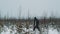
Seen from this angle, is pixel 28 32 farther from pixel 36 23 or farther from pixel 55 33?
pixel 36 23

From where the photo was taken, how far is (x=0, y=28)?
820 cm

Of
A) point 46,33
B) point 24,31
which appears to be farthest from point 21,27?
point 46,33

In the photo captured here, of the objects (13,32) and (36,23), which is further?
(36,23)

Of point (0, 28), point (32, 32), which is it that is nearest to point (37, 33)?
point (32, 32)

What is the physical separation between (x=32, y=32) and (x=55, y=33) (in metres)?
0.78

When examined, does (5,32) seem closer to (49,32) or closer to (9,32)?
(9,32)

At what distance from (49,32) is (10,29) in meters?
1.30

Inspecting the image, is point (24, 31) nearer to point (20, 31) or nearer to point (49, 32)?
point (20, 31)

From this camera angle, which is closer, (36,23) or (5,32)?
(5,32)

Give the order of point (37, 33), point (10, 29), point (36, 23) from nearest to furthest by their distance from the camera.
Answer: point (37, 33), point (10, 29), point (36, 23)

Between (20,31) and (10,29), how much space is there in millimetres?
437

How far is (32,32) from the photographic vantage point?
24.3ft

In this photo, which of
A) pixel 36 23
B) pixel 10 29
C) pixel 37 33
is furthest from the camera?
pixel 36 23

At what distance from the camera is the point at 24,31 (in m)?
7.64
